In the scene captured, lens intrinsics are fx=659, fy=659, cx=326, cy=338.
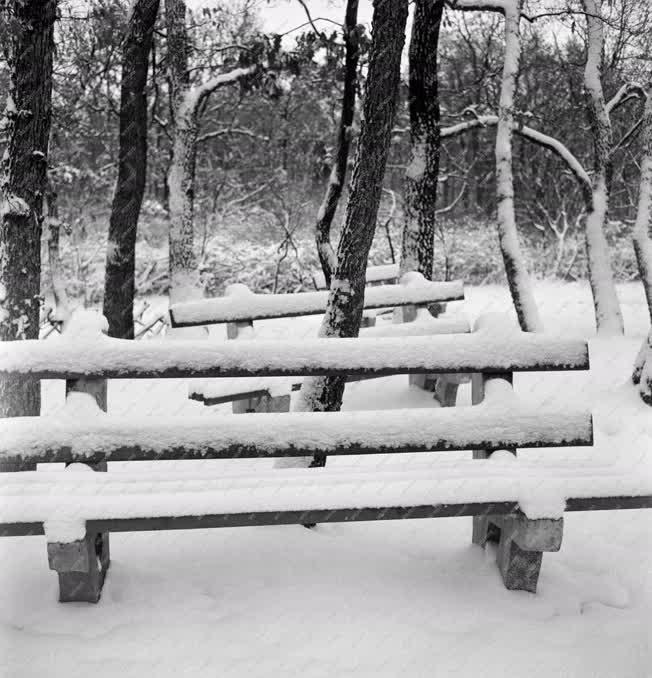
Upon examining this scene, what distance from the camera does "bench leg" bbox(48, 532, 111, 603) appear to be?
248 cm

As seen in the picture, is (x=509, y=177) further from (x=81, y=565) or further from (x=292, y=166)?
(x=292, y=166)

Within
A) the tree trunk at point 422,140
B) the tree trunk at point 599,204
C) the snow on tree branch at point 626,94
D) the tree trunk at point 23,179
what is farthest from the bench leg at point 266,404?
the snow on tree branch at point 626,94

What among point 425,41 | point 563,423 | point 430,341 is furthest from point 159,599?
point 425,41

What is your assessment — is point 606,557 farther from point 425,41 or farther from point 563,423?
point 425,41

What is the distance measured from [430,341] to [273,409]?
8.65ft

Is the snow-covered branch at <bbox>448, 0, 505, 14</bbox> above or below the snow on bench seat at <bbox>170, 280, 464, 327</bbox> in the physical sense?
above

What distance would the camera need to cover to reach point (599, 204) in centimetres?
1020

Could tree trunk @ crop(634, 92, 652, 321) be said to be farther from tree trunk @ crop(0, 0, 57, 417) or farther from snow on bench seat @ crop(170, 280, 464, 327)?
tree trunk @ crop(0, 0, 57, 417)

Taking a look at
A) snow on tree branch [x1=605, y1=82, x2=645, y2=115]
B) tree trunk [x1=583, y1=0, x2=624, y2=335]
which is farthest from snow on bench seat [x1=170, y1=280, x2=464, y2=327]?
snow on tree branch [x1=605, y1=82, x2=645, y2=115]

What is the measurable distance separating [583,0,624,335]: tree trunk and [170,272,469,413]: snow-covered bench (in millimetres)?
4159

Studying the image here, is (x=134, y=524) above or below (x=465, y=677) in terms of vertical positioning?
above

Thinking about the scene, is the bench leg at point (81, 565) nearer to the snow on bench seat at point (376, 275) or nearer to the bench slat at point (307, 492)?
the bench slat at point (307, 492)

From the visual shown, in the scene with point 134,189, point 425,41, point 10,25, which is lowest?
point 134,189

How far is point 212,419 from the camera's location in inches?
112
